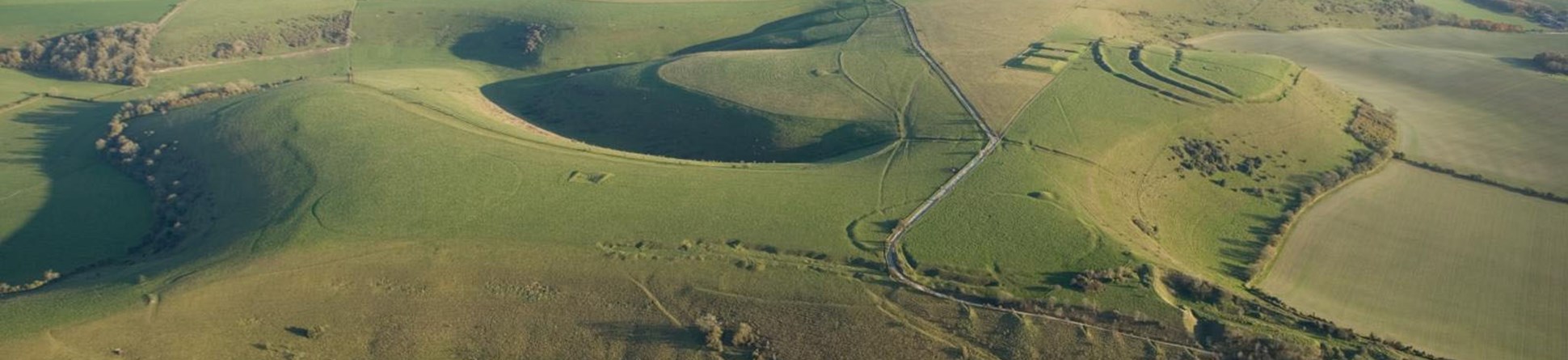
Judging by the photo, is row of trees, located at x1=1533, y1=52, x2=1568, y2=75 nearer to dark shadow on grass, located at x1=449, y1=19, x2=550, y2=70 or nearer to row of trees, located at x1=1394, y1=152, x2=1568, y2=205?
row of trees, located at x1=1394, y1=152, x2=1568, y2=205

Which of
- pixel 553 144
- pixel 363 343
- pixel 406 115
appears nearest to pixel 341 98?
pixel 406 115

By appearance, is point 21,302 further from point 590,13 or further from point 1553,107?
point 1553,107


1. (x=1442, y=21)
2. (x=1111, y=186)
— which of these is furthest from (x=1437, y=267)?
(x=1442, y=21)

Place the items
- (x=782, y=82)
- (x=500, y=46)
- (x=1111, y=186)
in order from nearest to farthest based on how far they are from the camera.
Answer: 1. (x=1111, y=186)
2. (x=782, y=82)
3. (x=500, y=46)

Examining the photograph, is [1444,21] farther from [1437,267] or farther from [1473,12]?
[1437,267]

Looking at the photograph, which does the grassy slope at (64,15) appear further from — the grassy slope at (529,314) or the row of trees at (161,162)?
the grassy slope at (529,314)

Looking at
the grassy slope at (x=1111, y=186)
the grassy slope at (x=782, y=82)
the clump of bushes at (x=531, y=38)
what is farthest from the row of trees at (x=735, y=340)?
the clump of bushes at (x=531, y=38)
